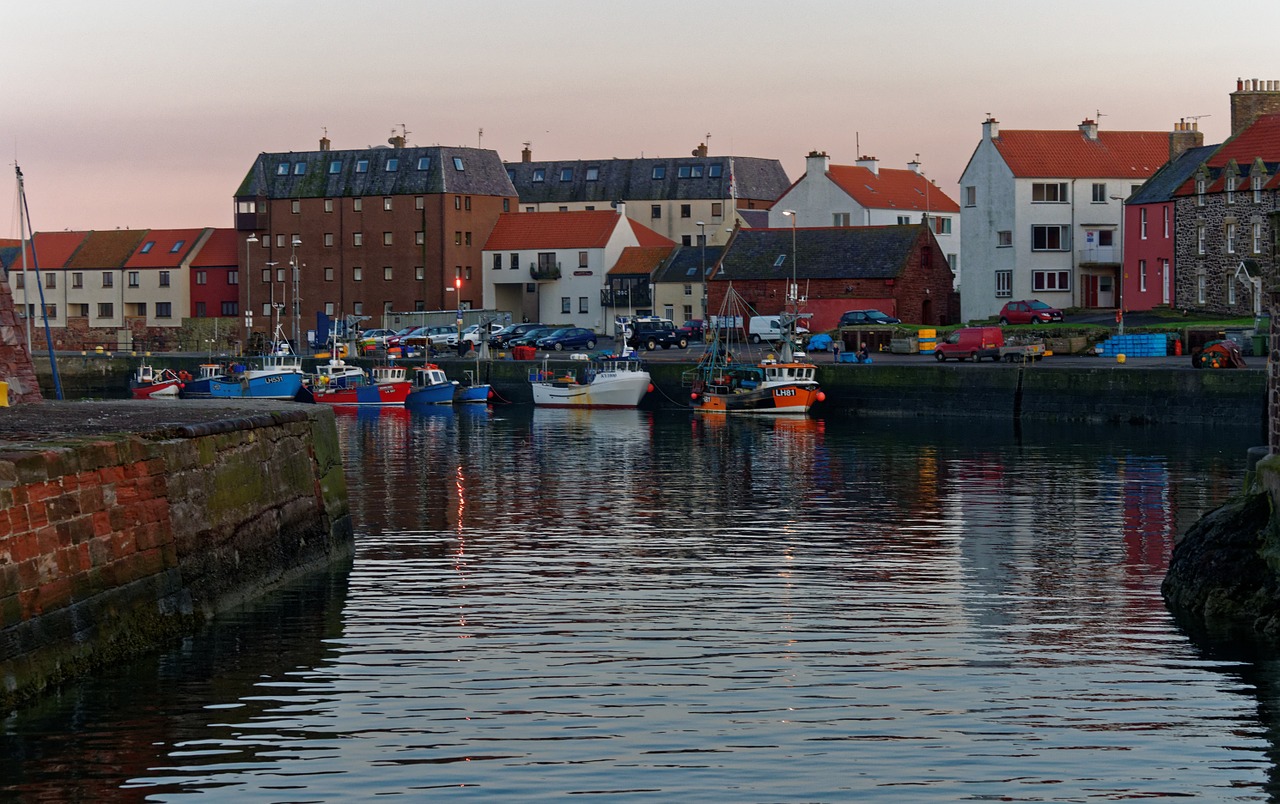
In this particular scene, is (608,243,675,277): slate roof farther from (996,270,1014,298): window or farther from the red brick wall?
the red brick wall

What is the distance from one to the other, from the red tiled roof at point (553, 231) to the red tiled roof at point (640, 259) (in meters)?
1.80

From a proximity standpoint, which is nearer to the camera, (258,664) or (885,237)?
(258,664)

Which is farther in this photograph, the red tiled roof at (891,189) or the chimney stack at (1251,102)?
the red tiled roof at (891,189)

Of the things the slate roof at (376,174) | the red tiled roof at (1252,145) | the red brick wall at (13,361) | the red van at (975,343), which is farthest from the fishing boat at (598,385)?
the red brick wall at (13,361)

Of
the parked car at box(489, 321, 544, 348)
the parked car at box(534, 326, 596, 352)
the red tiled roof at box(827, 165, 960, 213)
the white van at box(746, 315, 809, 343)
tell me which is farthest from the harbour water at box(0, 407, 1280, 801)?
the red tiled roof at box(827, 165, 960, 213)

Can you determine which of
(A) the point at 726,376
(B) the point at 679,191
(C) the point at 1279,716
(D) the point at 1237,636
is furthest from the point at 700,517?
(B) the point at 679,191

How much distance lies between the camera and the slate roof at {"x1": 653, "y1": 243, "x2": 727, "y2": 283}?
118m

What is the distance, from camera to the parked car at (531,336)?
102625mm

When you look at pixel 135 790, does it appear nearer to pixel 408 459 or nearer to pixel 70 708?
pixel 70 708

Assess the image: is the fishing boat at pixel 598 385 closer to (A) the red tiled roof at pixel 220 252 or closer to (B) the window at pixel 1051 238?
(B) the window at pixel 1051 238

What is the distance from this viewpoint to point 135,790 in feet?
47.2

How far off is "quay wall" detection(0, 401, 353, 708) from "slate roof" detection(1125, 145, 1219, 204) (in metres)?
69.2

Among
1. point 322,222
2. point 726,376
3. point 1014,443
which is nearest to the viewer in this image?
point 1014,443

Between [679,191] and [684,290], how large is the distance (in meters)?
29.4
